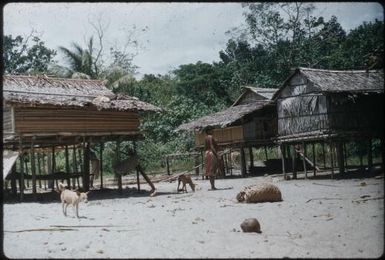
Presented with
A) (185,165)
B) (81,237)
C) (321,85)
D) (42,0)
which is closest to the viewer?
(42,0)

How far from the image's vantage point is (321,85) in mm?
19531

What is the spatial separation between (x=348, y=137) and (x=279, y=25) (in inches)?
850

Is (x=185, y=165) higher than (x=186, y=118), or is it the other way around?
(x=186, y=118)

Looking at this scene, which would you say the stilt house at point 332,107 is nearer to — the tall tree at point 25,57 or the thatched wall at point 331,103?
the thatched wall at point 331,103

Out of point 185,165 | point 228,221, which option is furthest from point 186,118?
point 228,221

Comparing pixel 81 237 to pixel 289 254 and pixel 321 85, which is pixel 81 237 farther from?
pixel 321 85

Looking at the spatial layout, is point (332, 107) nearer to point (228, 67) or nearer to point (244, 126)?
point (244, 126)

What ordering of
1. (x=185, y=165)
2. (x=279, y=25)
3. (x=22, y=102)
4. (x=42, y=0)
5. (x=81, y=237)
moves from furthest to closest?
(x=279, y=25) → (x=185, y=165) → (x=22, y=102) → (x=81, y=237) → (x=42, y=0)

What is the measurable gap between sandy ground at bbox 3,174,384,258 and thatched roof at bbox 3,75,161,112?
3.93 meters

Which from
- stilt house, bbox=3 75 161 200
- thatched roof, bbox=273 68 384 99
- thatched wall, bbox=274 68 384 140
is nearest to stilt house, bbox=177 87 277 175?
thatched wall, bbox=274 68 384 140

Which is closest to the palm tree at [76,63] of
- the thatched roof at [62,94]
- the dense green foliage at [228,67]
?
the dense green foliage at [228,67]

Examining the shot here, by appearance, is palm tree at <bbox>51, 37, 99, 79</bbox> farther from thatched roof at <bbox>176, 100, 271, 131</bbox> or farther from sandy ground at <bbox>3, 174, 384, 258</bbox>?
sandy ground at <bbox>3, 174, 384, 258</bbox>

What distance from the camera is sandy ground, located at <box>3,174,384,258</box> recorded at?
659cm

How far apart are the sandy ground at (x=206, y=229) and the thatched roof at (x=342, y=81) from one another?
23.3 feet
